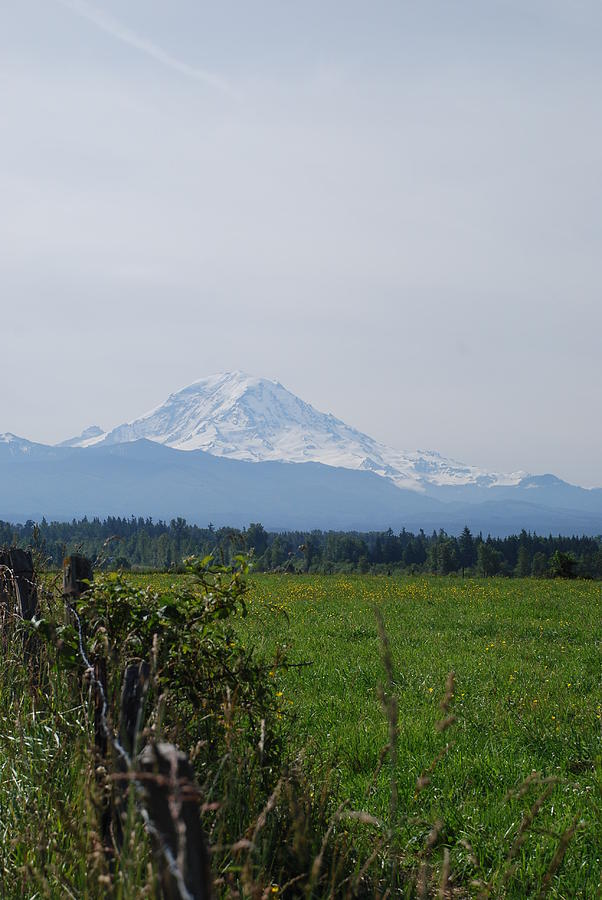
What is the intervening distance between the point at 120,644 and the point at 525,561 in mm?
115996

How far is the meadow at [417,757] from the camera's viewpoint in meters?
3.60

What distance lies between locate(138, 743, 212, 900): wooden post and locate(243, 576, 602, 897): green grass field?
1.54 m

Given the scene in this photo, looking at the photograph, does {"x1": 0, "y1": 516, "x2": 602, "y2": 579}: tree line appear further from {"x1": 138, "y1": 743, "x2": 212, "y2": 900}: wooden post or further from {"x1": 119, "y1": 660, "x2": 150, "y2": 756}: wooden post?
{"x1": 138, "y1": 743, "x2": 212, "y2": 900}: wooden post

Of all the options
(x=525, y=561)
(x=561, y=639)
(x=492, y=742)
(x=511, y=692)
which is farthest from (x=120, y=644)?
(x=525, y=561)

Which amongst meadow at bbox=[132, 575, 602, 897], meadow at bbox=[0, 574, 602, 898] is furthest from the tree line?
meadow at bbox=[0, 574, 602, 898]

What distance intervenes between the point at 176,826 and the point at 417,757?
20.0 ft

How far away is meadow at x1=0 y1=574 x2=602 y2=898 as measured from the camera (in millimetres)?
3602

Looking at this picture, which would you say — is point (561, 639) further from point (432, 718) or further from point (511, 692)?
point (432, 718)

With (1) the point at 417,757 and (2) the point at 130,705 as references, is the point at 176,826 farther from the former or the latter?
(1) the point at 417,757

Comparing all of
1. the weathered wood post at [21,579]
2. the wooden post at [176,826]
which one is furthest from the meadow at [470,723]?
the weathered wood post at [21,579]

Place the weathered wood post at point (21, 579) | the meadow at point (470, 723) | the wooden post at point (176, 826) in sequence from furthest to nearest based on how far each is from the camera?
the weathered wood post at point (21, 579), the meadow at point (470, 723), the wooden post at point (176, 826)

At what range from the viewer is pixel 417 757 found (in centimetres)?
727

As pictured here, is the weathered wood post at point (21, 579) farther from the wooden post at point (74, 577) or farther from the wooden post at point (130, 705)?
the wooden post at point (130, 705)

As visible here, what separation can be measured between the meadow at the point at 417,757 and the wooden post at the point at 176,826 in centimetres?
61
